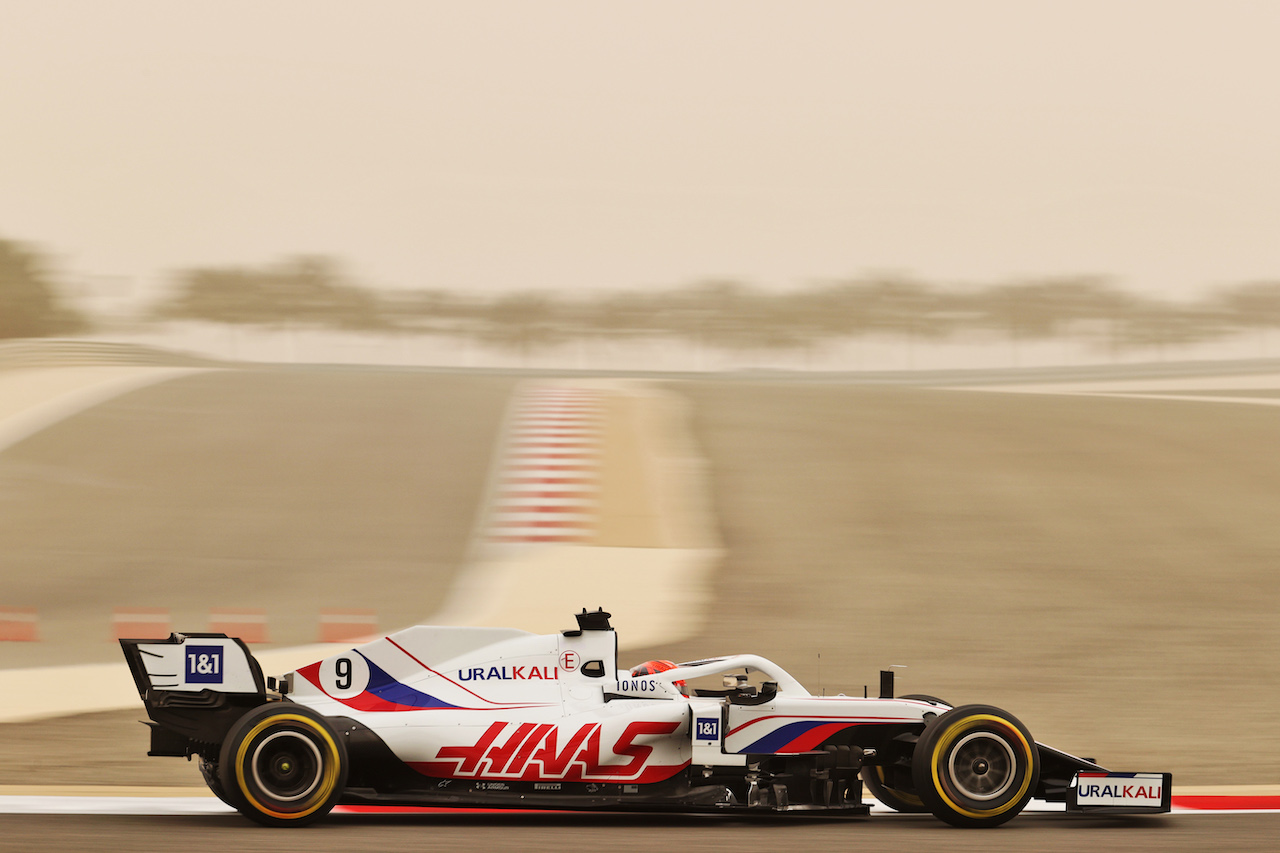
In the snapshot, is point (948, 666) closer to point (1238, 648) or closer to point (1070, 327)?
point (1238, 648)

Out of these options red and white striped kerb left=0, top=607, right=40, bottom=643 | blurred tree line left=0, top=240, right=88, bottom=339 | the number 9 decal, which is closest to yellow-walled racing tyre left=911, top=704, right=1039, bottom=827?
the number 9 decal

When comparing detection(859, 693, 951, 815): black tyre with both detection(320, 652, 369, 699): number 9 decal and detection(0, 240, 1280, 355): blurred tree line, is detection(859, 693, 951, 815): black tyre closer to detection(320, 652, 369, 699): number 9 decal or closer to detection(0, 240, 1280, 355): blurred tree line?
detection(320, 652, 369, 699): number 9 decal

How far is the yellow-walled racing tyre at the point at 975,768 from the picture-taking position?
716 cm

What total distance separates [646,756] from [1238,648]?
29.7 feet

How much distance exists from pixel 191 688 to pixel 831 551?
37.0 feet

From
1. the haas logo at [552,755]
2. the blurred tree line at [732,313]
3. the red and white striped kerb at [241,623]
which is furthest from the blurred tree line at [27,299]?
the haas logo at [552,755]

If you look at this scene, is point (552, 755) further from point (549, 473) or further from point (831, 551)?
point (549, 473)

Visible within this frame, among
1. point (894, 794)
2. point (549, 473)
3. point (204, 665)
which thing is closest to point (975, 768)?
point (894, 794)

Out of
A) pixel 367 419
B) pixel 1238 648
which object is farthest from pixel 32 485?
pixel 1238 648

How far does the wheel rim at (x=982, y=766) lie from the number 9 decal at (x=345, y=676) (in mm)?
3374

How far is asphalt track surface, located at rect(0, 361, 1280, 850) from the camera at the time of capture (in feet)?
25.5

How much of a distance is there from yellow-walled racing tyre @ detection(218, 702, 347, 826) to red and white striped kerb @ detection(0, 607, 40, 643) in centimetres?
874

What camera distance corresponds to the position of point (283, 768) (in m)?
6.93

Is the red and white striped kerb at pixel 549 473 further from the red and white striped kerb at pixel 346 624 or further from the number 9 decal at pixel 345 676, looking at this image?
the number 9 decal at pixel 345 676
